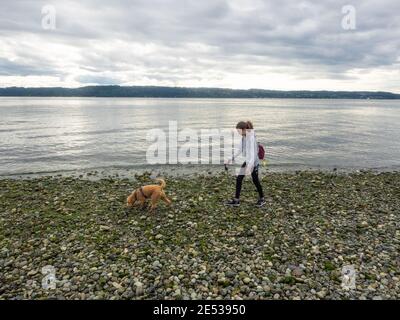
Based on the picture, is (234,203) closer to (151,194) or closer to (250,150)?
(250,150)

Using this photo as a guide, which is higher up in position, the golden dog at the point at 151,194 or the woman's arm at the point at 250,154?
the woman's arm at the point at 250,154

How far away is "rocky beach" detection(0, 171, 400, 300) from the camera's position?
7852 mm

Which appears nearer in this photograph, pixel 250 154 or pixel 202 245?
pixel 202 245

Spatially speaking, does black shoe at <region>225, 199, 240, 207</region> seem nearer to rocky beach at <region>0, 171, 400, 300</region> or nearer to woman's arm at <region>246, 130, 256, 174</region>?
rocky beach at <region>0, 171, 400, 300</region>

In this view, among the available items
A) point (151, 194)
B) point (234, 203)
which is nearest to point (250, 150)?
point (234, 203)

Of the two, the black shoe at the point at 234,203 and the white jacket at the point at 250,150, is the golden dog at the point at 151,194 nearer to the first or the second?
the black shoe at the point at 234,203

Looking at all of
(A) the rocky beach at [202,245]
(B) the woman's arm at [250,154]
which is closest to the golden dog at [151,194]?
(A) the rocky beach at [202,245]

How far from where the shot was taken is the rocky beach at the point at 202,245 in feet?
25.8

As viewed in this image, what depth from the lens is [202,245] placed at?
33.4 feet

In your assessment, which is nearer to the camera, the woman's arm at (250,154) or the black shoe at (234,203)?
the woman's arm at (250,154)
